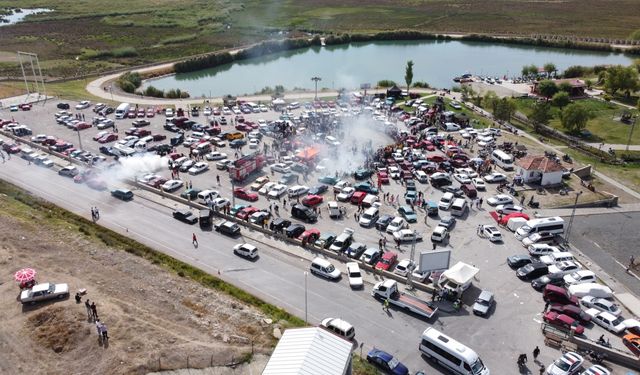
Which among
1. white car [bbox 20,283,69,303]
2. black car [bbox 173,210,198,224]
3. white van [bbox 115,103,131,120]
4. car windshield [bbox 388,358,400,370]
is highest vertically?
white van [bbox 115,103,131,120]

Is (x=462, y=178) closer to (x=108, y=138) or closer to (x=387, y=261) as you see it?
(x=387, y=261)

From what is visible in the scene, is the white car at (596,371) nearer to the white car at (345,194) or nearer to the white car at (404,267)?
the white car at (404,267)

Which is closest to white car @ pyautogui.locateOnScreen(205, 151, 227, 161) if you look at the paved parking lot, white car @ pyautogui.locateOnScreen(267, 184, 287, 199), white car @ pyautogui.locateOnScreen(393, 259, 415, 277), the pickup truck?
the paved parking lot

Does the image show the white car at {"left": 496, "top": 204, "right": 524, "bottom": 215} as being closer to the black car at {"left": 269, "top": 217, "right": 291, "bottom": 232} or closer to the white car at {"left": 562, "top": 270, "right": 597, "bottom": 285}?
the white car at {"left": 562, "top": 270, "right": 597, "bottom": 285}

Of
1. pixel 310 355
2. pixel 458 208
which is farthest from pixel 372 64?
pixel 310 355

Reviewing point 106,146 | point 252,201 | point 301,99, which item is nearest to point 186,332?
point 252,201

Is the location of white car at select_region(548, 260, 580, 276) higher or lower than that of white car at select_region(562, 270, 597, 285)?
higher
